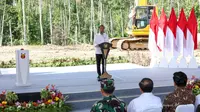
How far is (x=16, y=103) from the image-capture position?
5742 mm

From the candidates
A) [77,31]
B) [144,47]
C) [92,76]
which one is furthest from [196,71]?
[77,31]

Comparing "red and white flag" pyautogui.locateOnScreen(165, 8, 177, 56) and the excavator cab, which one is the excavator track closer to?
the excavator cab


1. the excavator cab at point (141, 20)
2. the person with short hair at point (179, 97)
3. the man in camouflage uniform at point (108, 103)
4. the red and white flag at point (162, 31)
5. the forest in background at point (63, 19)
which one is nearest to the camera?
the man in camouflage uniform at point (108, 103)

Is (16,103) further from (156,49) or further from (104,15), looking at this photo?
(104,15)

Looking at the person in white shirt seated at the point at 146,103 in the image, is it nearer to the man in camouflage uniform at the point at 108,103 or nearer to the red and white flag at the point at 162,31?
the man in camouflage uniform at the point at 108,103

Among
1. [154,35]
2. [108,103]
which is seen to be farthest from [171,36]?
[108,103]

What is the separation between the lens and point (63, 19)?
45.5 meters

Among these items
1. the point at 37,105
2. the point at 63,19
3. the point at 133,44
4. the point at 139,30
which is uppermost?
the point at 63,19

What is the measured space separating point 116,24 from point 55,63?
120ft

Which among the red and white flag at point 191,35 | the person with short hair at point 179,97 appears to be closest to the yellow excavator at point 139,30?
the red and white flag at point 191,35

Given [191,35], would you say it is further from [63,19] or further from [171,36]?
[63,19]

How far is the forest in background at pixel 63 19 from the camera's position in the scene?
38312mm

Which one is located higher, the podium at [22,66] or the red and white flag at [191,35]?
the red and white flag at [191,35]

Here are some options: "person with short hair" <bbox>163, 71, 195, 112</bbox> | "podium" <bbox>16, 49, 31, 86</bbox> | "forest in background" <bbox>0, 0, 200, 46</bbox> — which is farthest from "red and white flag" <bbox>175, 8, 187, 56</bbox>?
"forest in background" <bbox>0, 0, 200, 46</bbox>
